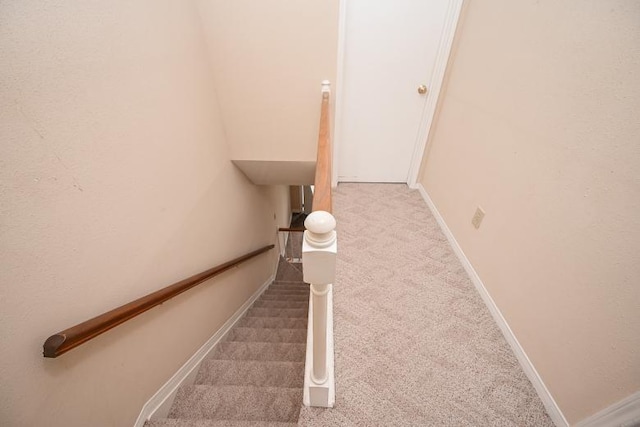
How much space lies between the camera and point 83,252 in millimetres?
834

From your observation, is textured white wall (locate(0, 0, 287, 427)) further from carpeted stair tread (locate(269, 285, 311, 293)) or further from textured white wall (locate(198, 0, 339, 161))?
carpeted stair tread (locate(269, 285, 311, 293))

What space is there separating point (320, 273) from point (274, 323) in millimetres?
1848

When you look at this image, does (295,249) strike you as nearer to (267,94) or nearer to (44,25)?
(267,94)

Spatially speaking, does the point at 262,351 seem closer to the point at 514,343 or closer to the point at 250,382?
the point at 250,382

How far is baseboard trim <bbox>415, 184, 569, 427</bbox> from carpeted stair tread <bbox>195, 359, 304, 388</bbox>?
1179 millimetres

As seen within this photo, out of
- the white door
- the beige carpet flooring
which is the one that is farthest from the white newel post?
the white door

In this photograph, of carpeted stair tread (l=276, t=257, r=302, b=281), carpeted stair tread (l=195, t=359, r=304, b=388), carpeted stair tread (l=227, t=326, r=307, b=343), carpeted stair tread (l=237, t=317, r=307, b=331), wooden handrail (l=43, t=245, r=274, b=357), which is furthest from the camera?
carpeted stair tread (l=276, t=257, r=302, b=281)

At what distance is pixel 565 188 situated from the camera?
997 mm

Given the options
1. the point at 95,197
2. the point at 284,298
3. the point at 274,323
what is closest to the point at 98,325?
the point at 95,197

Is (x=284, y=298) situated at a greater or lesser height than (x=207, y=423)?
lesser

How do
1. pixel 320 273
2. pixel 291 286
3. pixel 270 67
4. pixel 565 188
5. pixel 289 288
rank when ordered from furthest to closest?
pixel 291 286, pixel 289 288, pixel 270 67, pixel 565 188, pixel 320 273

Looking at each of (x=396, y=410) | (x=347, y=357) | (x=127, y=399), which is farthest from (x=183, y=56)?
(x=396, y=410)

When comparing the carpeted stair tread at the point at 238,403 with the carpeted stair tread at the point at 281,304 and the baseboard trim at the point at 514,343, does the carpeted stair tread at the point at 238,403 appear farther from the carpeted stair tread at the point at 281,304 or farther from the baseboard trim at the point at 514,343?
the carpeted stair tread at the point at 281,304

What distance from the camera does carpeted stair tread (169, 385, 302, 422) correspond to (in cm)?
126
